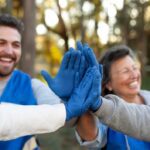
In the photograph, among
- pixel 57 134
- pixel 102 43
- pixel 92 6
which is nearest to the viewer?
pixel 57 134

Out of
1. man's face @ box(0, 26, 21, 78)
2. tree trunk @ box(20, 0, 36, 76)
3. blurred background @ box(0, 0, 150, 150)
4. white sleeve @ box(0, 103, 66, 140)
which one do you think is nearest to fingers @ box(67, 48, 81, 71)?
white sleeve @ box(0, 103, 66, 140)

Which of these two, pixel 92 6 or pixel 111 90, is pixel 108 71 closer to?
pixel 111 90

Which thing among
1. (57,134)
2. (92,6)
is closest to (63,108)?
(57,134)

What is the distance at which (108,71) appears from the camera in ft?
7.82

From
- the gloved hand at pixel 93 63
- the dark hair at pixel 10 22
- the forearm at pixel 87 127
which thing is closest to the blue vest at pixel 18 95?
the dark hair at pixel 10 22

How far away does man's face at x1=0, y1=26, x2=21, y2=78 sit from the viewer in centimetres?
243

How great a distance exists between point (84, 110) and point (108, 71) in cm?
68

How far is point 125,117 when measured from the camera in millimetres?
1729

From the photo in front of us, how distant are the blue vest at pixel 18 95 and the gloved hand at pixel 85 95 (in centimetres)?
60

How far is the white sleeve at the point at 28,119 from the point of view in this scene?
1705 mm

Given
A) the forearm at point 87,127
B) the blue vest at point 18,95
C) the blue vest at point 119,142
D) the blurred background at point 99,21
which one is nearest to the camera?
the forearm at point 87,127

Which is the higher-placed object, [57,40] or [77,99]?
[77,99]

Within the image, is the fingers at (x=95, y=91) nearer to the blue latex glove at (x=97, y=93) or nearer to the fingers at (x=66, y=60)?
the blue latex glove at (x=97, y=93)

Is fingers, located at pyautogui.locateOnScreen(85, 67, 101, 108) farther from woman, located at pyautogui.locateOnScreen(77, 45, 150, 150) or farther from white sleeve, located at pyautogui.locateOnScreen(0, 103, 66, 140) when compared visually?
woman, located at pyautogui.locateOnScreen(77, 45, 150, 150)
